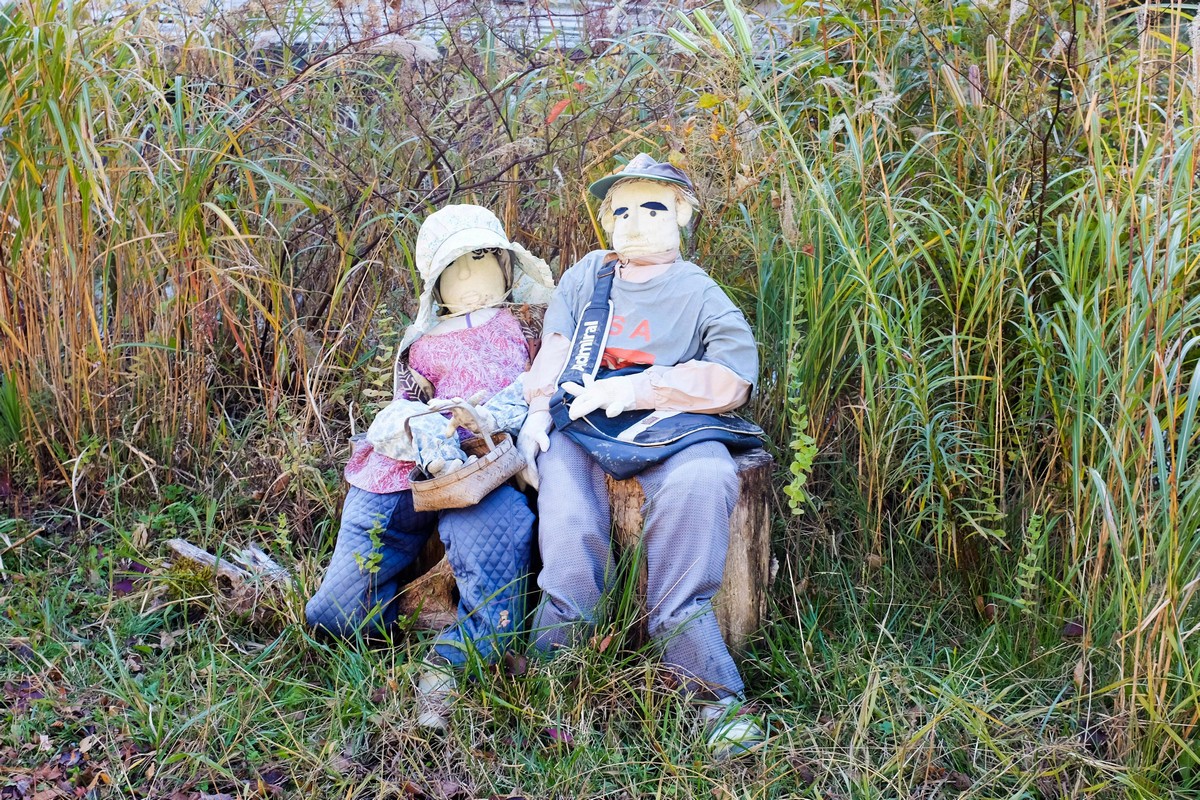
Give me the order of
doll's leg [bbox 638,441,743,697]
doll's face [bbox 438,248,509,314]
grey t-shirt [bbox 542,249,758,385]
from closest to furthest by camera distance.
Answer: doll's leg [bbox 638,441,743,697] < grey t-shirt [bbox 542,249,758,385] < doll's face [bbox 438,248,509,314]

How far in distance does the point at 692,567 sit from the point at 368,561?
37.1 inches

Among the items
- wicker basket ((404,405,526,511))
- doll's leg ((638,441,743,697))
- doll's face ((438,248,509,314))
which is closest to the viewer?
doll's leg ((638,441,743,697))

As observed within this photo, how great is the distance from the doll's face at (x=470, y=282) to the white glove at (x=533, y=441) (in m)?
0.44

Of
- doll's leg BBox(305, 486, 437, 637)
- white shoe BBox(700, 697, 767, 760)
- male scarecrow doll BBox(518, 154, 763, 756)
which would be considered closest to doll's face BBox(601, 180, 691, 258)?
male scarecrow doll BBox(518, 154, 763, 756)

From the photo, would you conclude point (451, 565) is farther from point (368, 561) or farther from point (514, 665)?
point (514, 665)

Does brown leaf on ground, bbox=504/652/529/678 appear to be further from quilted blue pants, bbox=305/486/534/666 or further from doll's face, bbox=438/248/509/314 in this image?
doll's face, bbox=438/248/509/314

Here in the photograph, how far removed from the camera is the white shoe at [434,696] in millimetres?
2777

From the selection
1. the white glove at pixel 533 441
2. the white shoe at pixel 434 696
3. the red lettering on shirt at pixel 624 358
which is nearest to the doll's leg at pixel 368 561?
the white shoe at pixel 434 696

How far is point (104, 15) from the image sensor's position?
145 inches

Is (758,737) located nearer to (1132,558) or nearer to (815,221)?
(1132,558)

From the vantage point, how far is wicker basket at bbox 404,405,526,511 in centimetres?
298

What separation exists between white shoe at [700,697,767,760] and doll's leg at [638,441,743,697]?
0.19 ft

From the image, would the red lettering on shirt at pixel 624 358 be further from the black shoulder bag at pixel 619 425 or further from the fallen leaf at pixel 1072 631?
the fallen leaf at pixel 1072 631

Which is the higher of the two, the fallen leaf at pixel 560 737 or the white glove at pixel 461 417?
the white glove at pixel 461 417
